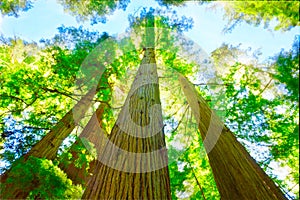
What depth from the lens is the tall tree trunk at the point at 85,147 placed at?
193 inches

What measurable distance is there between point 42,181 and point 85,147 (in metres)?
1.98

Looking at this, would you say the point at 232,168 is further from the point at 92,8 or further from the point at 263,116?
the point at 92,8

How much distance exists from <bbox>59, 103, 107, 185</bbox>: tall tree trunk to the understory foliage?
0.12 meters

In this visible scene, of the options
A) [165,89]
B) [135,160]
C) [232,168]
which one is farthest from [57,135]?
[165,89]

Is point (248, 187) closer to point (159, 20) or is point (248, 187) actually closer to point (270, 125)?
point (270, 125)

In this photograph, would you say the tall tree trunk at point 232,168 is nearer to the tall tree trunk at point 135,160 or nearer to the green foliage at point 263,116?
the tall tree trunk at point 135,160

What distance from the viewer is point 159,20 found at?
9375mm

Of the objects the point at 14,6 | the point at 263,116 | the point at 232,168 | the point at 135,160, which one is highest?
the point at 14,6

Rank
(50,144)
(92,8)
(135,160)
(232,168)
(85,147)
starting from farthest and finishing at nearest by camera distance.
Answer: (92,8)
(50,144)
(85,147)
(232,168)
(135,160)

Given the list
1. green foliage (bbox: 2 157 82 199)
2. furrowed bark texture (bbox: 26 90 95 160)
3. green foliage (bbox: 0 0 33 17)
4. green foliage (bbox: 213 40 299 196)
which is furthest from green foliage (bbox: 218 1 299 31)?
green foliage (bbox: 0 0 33 17)

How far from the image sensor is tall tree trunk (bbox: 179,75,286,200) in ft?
10.2

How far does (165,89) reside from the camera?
9977 millimetres

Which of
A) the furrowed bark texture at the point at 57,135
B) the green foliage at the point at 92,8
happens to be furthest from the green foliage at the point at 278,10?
the green foliage at the point at 92,8

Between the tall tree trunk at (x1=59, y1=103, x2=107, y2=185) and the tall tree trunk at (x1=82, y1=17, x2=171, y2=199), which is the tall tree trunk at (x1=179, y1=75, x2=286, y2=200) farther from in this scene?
the tall tree trunk at (x1=59, y1=103, x2=107, y2=185)
